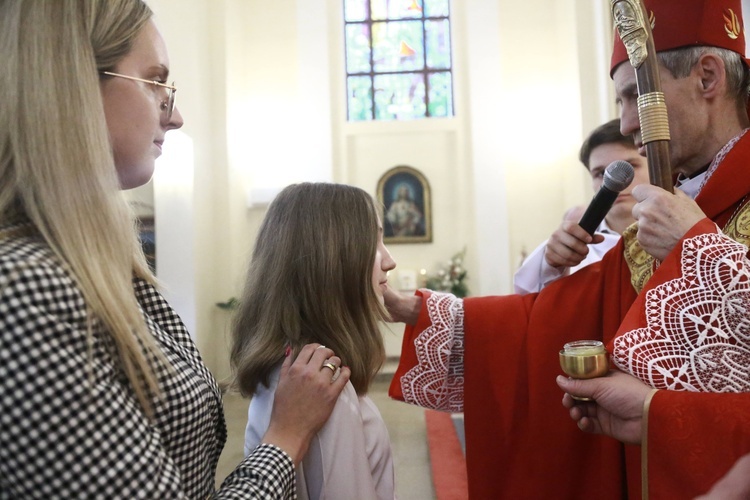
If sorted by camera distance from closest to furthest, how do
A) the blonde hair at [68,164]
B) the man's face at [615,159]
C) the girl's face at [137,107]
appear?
the blonde hair at [68,164]
the girl's face at [137,107]
the man's face at [615,159]

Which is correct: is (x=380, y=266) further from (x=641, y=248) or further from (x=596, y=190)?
(x=596, y=190)

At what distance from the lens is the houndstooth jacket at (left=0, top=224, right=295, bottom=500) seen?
776mm

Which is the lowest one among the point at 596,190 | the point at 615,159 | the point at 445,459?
the point at 445,459

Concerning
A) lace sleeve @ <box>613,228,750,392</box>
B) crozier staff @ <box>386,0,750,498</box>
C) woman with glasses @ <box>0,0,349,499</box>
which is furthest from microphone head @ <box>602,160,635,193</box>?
woman with glasses @ <box>0,0,349,499</box>

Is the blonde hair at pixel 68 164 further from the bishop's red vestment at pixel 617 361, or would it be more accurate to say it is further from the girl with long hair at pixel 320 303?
the bishop's red vestment at pixel 617 361

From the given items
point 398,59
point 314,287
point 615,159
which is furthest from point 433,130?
point 314,287

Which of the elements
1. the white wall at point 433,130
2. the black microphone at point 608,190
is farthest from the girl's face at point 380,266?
the white wall at point 433,130

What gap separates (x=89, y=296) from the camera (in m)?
0.87

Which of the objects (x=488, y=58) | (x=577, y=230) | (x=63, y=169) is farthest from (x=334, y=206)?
(x=488, y=58)

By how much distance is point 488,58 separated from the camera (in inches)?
370

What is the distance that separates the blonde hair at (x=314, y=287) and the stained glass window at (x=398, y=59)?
8649 mm

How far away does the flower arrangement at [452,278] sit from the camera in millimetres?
9062

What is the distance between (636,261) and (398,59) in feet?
30.0

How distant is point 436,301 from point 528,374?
382mm
